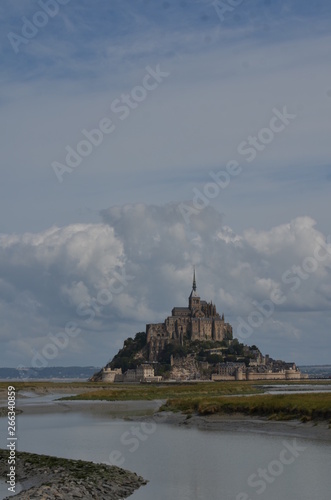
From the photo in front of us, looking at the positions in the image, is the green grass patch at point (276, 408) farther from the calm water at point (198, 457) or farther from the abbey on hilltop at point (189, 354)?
the abbey on hilltop at point (189, 354)

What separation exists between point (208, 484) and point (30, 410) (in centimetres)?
4093

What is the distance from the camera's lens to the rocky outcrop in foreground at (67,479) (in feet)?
69.0

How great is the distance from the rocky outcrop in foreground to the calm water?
2.21ft

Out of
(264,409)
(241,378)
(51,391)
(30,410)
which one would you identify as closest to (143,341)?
(241,378)

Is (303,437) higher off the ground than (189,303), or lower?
lower

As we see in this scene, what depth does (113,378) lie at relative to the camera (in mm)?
178750

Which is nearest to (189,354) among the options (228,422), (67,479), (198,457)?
(228,422)

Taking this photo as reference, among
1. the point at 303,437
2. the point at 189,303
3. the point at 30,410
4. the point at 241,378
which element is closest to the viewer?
the point at 303,437

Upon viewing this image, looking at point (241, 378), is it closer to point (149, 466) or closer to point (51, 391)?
point (51, 391)

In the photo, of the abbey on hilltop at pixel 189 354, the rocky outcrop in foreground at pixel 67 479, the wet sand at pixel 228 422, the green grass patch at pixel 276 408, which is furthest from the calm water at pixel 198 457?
the abbey on hilltop at pixel 189 354

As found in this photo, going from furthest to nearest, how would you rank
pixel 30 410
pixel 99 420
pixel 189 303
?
pixel 189 303
pixel 30 410
pixel 99 420

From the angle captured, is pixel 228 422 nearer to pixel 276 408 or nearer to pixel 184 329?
pixel 276 408

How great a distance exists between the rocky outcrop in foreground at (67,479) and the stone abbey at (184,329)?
514ft

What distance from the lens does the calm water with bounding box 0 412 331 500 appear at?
2419 cm
